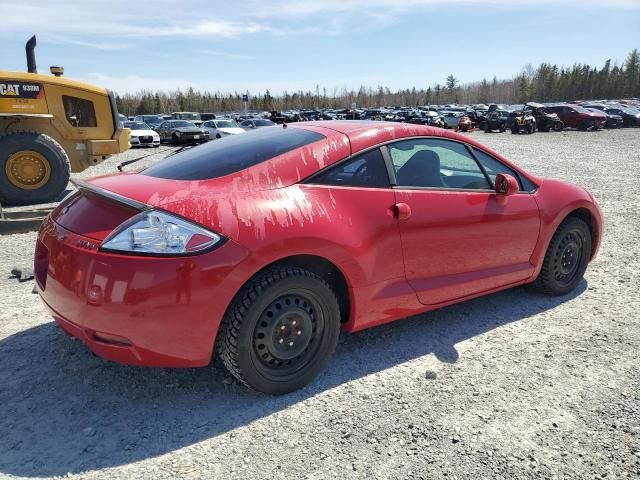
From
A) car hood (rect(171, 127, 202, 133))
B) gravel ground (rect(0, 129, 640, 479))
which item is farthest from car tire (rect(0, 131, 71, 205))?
car hood (rect(171, 127, 202, 133))

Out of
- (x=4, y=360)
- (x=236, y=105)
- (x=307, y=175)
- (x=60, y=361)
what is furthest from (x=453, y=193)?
(x=236, y=105)

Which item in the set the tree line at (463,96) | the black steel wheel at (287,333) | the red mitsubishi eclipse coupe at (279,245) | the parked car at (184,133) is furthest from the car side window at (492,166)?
the tree line at (463,96)

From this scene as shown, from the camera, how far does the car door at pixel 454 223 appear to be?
3.25 m

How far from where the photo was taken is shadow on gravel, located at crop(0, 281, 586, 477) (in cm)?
236

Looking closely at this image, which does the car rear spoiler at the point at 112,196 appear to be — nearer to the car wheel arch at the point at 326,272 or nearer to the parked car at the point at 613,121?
the car wheel arch at the point at 326,272

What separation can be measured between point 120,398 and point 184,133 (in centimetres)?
2512

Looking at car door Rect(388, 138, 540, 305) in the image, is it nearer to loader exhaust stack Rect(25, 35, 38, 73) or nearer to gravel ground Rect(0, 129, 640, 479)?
gravel ground Rect(0, 129, 640, 479)

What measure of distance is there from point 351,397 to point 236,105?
→ 8177 centimetres

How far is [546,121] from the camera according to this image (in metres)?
32.7

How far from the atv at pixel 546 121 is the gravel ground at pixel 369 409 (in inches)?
1276

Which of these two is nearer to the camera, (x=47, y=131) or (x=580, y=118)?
(x=47, y=131)

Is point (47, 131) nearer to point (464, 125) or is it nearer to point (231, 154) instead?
point (231, 154)

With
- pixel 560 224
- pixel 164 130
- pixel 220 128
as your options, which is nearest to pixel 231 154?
pixel 560 224

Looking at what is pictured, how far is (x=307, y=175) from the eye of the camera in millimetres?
2891
